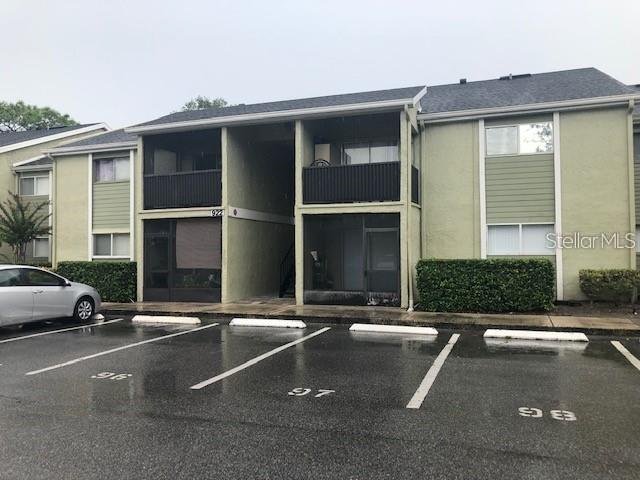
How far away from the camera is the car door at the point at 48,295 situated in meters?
10.4

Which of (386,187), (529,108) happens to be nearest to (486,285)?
(386,187)

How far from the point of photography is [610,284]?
12.3 m

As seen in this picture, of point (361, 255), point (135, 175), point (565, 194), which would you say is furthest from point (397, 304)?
point (135, 175)

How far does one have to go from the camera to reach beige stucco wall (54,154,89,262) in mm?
17922

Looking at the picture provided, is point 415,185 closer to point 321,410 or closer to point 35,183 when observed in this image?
point 321,410

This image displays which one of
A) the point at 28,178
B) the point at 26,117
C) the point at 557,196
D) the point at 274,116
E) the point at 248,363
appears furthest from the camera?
the point at 26,117

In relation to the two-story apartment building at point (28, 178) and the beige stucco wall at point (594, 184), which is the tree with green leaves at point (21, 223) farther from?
the beige stucco wall at point (594, 184)

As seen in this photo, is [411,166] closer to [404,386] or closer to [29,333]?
[404,386]

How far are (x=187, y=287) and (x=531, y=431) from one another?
482 inches

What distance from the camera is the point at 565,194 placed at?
13266mm

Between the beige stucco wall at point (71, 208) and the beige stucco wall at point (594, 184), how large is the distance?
1552 centimetres

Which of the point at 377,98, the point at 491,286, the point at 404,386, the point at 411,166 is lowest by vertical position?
the point at 404,386

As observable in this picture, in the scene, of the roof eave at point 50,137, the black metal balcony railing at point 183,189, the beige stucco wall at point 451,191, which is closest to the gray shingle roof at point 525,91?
the beige stucco wall at point 451,191

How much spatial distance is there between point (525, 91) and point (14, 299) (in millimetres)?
14514
